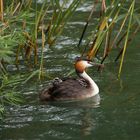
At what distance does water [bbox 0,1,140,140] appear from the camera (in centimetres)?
772

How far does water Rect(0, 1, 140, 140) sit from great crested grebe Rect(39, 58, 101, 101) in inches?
5.0

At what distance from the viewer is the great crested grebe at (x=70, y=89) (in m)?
9.23

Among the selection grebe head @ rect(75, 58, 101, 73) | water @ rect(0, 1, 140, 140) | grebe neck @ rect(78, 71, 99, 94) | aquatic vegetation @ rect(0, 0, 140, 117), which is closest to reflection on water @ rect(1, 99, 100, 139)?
water @ rect(0, 1, 140, 140)

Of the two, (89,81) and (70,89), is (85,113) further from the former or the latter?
(89,81)

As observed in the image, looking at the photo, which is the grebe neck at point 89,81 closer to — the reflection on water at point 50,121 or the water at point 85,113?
the water at point 85,113

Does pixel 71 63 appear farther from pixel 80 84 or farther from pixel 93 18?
pixel 93 18

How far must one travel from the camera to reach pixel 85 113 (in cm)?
855

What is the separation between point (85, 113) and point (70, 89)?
0.96 metres

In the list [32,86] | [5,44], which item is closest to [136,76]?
[32,86]

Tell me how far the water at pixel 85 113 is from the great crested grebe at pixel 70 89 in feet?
0.42

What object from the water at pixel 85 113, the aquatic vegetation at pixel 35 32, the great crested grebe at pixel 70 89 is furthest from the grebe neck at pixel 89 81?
the aquatic vegetation at pixel 35 32

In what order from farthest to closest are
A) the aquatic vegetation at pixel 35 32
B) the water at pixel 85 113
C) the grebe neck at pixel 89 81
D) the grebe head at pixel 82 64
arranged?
1. the grebe head at pixel 82 64
2. the grebe neck at pixel 89 81
3. the aquatic vegetation at pixel 35 32
4. the water at pixel 85 113

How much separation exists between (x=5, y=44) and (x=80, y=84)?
96.8 inches

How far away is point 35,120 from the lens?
8.20 m
